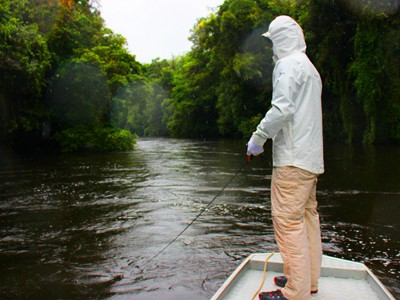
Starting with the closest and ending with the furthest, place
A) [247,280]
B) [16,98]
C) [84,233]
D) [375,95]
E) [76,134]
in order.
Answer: [247,280]
[84,233]
[375,95]
[16,98]
[76,134]

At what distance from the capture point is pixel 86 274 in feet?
14.3

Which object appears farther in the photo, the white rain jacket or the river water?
the river water

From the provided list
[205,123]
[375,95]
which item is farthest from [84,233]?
[205,123]

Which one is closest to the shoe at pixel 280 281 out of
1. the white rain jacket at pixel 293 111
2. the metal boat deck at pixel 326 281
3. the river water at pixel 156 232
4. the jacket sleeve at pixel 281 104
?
the metal boat deck at pixel 326 281

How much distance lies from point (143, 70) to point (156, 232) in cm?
2894

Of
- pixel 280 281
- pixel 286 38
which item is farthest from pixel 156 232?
pixel 286 38

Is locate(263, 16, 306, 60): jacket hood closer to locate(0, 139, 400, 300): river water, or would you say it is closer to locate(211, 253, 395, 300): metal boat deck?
locate(211, 253, 395, 300): metal boat deck

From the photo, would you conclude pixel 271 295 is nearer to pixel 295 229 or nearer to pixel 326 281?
pixel 295 229

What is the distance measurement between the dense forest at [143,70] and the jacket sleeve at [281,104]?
1914cm

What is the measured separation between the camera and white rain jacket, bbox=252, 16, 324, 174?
2.88m

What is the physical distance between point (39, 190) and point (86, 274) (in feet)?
20.9

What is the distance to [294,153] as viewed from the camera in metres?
2.94

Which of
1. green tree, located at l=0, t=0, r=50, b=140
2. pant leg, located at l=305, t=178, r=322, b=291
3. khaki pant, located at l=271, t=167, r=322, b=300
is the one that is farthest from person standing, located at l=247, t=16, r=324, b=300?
green tree, located at l=0, t=0, r=50, b=140

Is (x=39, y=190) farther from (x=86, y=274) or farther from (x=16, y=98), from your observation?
(x=16, y=98)
